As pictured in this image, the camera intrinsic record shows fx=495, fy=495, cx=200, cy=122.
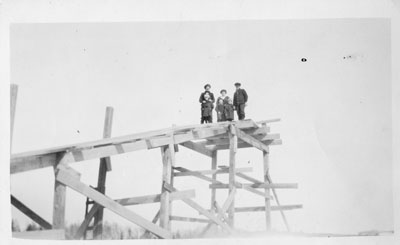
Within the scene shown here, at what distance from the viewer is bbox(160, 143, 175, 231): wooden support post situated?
24.7 ft

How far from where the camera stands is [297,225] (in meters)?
8.80

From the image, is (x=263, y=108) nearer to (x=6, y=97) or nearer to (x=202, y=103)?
(x=202, y=103)

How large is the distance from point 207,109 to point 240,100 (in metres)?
0.62

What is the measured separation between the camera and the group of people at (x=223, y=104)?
8.29 metres

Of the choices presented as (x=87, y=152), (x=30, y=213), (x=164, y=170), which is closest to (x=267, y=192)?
(x=164, y=170)

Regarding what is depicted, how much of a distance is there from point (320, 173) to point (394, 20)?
8.85 ft

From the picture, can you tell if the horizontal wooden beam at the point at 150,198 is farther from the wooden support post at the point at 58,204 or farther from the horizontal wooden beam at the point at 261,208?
the horizontal wooden beam at the point at 261,208

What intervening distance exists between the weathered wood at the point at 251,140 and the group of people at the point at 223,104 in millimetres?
338

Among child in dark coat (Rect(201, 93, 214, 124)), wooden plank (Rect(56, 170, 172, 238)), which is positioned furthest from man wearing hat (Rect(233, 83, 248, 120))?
wooden plank (Rect(56, 170, 172, 238))

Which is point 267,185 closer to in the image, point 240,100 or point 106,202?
point 240,100

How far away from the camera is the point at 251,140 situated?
10.5m

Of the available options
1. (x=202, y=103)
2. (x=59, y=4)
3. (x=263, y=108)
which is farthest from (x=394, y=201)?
(x=59, y=4)

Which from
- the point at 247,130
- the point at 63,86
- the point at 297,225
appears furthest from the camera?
the point at 247,130

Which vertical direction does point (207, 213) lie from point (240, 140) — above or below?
below
